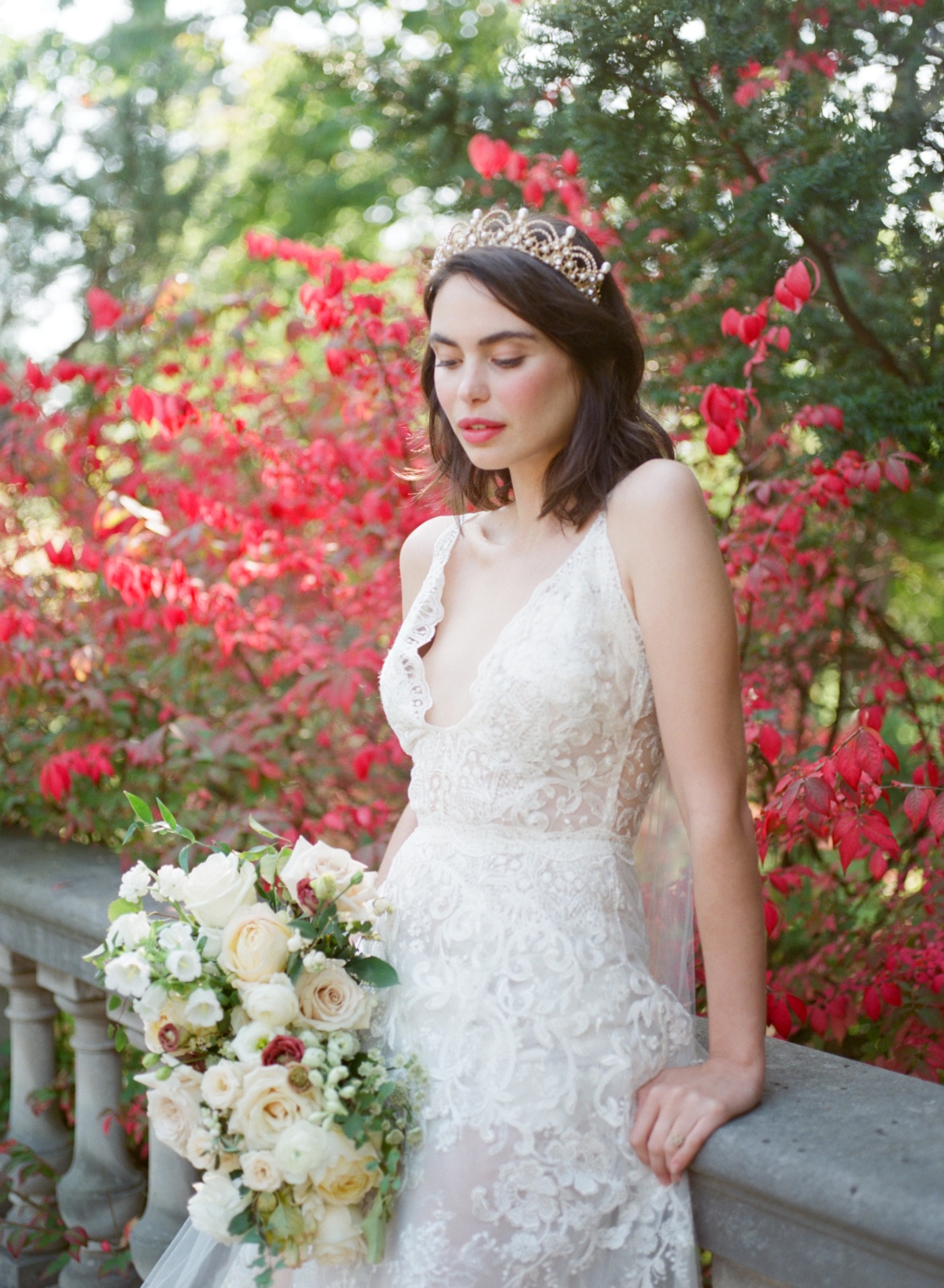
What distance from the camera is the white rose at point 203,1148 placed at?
167cm

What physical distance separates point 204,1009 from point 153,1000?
0.08 meters

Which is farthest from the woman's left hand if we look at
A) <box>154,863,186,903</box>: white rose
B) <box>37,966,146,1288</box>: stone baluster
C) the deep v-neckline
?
<box>37,966,146,1288</box>: stone baluster

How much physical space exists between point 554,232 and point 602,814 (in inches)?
41.7

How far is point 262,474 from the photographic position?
4500 millimetres

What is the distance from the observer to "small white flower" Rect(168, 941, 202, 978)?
1724 mm

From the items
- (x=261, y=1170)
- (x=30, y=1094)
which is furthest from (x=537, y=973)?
(x=30, y=1094)

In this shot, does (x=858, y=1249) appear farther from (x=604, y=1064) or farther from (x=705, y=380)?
(x=705, y=380)

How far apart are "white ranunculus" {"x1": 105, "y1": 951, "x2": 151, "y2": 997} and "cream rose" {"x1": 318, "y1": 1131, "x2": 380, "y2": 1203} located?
0.36 meters

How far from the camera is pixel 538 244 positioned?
2.15m

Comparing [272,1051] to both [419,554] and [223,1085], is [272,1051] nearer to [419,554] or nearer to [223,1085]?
[223,1085]

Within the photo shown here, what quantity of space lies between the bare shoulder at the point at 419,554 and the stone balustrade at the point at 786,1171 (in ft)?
3.51

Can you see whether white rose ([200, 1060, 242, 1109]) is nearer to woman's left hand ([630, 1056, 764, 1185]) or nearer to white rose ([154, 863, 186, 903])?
white rose ([154, 863, 186, 903])

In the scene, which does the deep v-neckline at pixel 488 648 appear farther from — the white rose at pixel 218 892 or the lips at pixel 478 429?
the white rose at pixel 218 892

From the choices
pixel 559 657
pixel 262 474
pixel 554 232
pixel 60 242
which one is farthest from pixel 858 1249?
pixel 60 242
